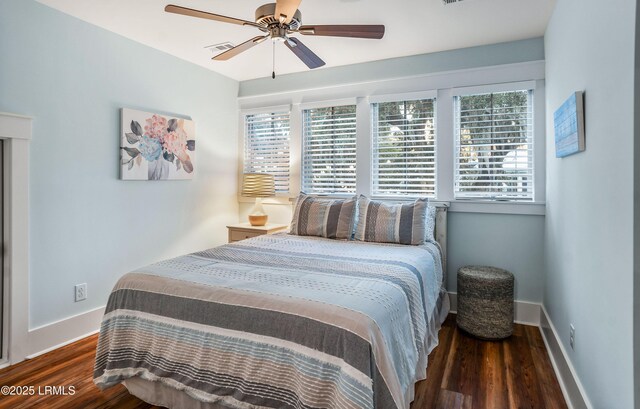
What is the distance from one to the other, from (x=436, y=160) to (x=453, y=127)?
35 cm

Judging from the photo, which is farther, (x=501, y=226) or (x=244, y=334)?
(x=501, y=226)

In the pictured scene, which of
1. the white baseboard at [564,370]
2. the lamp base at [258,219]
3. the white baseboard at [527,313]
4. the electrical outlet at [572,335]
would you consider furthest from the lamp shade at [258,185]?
the electrical outlet at [572,335]

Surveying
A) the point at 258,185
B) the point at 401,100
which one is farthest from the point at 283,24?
the point at 258,185

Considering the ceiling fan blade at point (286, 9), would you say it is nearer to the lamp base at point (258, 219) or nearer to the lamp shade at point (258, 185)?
the lamp shade at point (258, 185)

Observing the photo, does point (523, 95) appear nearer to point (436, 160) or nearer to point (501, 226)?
point (436, 160)

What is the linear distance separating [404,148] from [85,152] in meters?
2.97

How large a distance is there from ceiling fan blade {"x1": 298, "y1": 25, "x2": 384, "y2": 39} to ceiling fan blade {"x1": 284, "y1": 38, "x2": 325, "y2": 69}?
0.41ft

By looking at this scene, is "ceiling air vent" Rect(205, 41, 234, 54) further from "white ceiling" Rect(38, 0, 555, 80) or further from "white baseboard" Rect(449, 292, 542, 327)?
"white baseboard" Rect(449, 292, 542, 327)

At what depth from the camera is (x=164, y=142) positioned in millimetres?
3727

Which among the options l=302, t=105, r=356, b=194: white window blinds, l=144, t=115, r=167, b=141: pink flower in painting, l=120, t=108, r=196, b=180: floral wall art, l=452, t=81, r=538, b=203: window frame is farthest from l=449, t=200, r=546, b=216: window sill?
l=144, t=115, r=167, b=141: pink flower in painting

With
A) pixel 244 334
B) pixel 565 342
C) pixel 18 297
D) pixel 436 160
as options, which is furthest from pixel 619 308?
pixel 18 297

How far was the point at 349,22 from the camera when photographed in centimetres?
302

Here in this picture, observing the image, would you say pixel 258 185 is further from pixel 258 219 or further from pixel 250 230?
pixel 250 230

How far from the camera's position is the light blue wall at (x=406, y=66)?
3359 millimetres
